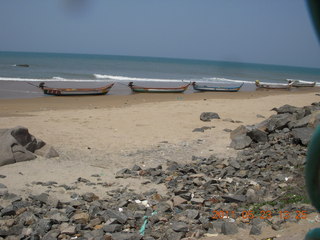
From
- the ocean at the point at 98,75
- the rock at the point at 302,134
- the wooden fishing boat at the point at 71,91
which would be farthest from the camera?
the ocean at the point at 98,75

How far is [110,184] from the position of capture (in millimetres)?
5430

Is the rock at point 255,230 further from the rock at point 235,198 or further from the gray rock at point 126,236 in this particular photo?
the gray rock at point 126,236

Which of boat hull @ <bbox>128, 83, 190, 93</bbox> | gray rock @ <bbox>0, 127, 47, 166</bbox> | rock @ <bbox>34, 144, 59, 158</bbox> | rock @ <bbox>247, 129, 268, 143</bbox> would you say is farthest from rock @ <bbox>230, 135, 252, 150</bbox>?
boat hull @ <bbox>128, 83, 190, 93</bbox>

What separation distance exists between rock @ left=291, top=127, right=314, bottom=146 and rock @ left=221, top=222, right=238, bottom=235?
355 centimetres

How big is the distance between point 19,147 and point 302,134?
5.20 meters

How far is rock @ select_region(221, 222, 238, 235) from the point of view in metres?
3.63

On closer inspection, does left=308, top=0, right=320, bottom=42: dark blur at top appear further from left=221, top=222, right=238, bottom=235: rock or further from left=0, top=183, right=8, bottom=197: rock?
left=0, top=183, right=8, bottom=197: rock

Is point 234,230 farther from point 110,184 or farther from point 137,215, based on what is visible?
point 110,184

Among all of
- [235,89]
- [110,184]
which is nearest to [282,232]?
[110,184]

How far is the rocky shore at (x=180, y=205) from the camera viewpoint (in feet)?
12.3

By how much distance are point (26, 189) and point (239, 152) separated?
161 inches

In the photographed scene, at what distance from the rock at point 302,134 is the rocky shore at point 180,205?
0.29 metres

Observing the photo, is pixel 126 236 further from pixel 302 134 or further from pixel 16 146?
A: pixel 302 134
